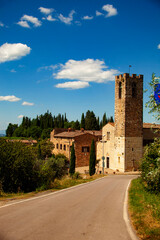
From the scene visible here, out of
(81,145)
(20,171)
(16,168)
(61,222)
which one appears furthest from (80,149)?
(61,222)

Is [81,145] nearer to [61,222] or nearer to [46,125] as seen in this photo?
[61,222]

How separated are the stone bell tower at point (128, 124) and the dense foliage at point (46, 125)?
51.5 m

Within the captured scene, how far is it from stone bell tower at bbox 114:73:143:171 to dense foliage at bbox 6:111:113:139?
51.5 metres

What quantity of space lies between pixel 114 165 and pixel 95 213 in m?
30.3

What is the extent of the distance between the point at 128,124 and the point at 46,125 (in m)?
68.9

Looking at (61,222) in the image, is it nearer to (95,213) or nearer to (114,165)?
(95,213)

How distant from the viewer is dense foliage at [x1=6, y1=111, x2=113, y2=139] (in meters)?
89.1

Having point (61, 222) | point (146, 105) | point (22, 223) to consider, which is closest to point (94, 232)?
point (61, 222)

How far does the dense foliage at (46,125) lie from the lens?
89081 millimetres

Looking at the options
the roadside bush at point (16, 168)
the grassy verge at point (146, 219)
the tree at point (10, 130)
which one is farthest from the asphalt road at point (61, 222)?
the tree at point (10, 130)

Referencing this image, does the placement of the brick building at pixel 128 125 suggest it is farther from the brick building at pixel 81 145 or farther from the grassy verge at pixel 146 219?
the grassy verge at pixel 146 219

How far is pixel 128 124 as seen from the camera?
35.4 meters

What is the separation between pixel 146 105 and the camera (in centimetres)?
605

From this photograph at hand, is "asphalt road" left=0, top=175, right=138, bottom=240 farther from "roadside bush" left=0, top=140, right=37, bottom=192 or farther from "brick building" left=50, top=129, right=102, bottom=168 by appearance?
"brick building" left=50, top=129, right=102, bottom=168
